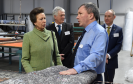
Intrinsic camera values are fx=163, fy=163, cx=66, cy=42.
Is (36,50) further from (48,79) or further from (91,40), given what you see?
(48,79)

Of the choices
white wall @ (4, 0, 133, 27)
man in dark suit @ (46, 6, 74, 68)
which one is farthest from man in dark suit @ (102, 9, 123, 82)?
white wall @ (4, 0, 133, 27)

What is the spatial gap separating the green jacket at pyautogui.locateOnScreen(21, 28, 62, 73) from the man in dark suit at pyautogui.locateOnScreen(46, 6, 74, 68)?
1.00 m

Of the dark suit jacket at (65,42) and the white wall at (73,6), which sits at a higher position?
the white wall at (73,6)

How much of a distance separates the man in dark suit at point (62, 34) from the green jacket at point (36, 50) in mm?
999

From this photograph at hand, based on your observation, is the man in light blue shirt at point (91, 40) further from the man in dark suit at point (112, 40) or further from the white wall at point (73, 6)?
the white wall at point (73, 6)

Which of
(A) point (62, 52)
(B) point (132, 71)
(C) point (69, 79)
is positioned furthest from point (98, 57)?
(B) point (132, 71)

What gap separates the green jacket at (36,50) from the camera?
5.55ft

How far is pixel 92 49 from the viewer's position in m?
1.18

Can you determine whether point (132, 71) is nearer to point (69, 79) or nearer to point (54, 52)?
point (54, 52)

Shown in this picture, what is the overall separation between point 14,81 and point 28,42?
3.06 ft

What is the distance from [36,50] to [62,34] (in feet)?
3.78

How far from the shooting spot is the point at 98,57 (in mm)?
1140

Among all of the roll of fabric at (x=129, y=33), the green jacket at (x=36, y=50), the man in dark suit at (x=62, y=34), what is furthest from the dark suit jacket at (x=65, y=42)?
the roll of fabric at (x=129, y=33)

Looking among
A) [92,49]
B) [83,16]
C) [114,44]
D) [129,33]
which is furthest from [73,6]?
[92,49]
